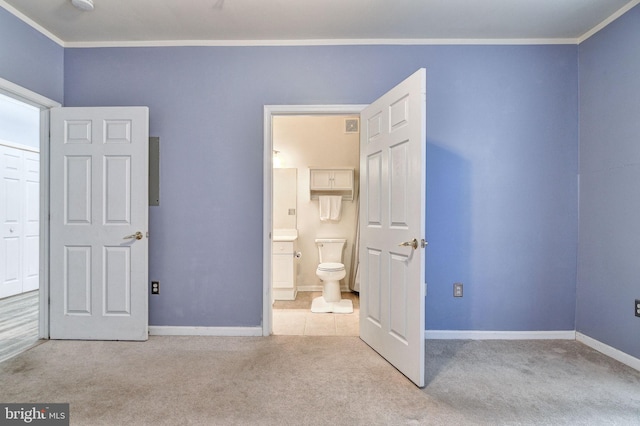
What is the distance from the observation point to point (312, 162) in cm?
446

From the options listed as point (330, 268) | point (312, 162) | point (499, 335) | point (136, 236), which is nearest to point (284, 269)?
point (330, 268)

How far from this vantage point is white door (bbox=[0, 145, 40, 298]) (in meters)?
3.99

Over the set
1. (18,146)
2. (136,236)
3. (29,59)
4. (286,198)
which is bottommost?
(136,236)

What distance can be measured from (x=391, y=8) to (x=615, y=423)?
9.58 ft

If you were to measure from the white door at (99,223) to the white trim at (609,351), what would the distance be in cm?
374

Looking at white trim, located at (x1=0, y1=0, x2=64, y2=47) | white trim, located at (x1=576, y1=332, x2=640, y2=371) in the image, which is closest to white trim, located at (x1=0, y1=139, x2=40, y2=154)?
white trim, located at (x1=0, y1=0, x2=64, y2=47)

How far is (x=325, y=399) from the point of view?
1.82 m

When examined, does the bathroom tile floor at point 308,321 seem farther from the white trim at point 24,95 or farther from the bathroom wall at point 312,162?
the white trim at point 24,95

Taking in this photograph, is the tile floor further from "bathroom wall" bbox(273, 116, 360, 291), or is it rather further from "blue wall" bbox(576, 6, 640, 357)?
"blue wall" bbox(576, 6, 640, 357)

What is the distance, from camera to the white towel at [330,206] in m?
4.32

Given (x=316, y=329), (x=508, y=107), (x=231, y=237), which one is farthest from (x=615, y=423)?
(x=231, y=237)

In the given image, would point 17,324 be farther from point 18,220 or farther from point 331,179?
point 331,179

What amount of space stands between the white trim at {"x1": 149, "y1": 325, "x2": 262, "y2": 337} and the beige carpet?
0.41 ft

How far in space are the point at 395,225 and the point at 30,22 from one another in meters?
3.31
